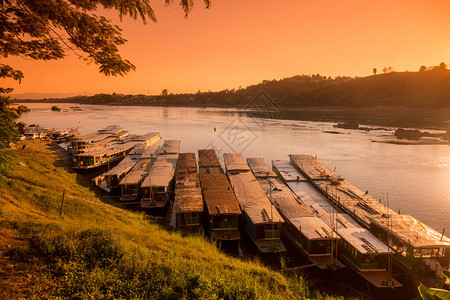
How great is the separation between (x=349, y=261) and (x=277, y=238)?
20.8ft

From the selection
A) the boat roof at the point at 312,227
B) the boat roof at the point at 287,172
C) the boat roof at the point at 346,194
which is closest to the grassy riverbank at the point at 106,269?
the boat roof at the point at 312,227

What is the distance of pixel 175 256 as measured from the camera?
16797 millimetres

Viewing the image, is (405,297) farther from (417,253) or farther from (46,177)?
(46,177)

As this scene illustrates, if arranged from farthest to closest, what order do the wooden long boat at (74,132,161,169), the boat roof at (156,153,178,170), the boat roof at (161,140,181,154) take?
the boat roof at (161,140,181,154) → the wooden long boat at (74,132,161,169) → the boat roof at (156,153,178,170)

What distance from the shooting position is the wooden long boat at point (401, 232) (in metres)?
20.7

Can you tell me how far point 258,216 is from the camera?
24969mm

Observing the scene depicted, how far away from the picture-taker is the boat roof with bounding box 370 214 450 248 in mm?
20594

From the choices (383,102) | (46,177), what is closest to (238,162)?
(46,177)

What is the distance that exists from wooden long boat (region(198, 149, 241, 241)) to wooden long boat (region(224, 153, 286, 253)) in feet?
3.58

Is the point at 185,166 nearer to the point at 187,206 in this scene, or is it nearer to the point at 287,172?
the point at 187,206

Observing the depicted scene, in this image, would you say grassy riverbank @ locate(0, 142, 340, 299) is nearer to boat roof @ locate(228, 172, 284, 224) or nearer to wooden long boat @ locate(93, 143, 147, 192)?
boat roof @ locate(228, 172, 284, 224)

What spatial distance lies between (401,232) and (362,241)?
380cm

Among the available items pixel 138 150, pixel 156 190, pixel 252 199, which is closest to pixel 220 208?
pixel 252 199

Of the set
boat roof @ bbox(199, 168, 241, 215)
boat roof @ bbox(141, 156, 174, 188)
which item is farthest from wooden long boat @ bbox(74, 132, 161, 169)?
boat roof @ bbox(199, 168, 241, 215)
